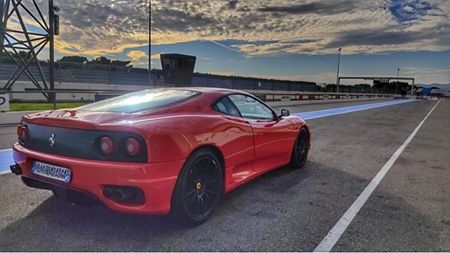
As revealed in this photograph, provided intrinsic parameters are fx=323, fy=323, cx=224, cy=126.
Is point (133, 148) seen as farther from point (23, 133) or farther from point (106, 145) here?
point (23, 133)

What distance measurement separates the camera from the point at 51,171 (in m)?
2.90

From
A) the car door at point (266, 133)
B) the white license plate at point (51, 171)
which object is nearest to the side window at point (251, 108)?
the car door at point (266, 133)

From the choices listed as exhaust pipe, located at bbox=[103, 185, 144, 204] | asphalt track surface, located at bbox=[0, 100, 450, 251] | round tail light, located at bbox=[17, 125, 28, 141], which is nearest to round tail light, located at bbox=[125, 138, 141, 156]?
exhaust pipe, located at bbox=[103, 185, 144, 204]

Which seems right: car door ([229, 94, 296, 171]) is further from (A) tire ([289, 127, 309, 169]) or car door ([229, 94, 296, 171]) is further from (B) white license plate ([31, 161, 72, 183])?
(B) white license plate ([31, 161, 72, 183])

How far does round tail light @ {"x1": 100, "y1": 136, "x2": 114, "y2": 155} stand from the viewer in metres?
2.68

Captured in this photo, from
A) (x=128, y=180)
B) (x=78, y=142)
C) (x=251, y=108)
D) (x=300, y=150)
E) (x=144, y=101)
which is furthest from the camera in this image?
(x=300, y=150)

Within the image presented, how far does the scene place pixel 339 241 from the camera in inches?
112

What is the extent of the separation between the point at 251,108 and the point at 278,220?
1.69 meters

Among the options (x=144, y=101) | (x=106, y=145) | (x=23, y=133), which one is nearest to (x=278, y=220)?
(x=106, y=145)

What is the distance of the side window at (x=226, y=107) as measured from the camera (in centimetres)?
371

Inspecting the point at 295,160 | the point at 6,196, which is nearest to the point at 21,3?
the point at 6,196

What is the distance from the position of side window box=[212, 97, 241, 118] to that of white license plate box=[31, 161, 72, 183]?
1622 millimetres

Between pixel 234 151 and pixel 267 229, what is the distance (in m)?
0.91

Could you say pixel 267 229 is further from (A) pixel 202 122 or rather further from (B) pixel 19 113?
(B) pixel 19 113
